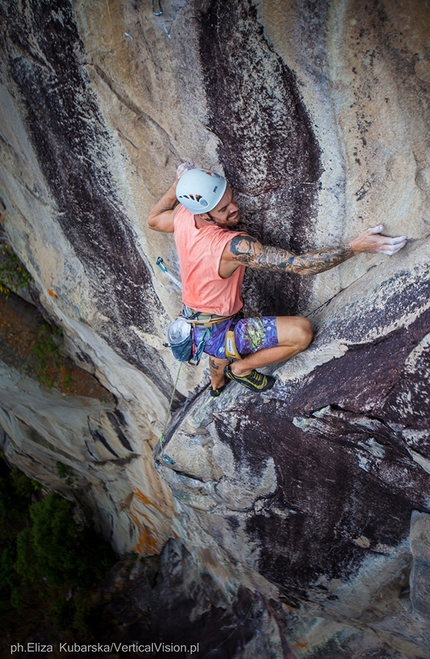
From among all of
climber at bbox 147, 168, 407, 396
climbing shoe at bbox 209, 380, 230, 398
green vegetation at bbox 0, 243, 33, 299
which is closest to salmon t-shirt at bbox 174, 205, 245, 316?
climber at bbox 147, 168, 407, 396

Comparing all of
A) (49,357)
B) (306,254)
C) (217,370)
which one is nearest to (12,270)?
(49,357)

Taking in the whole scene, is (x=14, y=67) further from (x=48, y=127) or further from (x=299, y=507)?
(x=299, y=507)

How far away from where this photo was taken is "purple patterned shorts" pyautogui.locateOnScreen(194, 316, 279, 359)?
4.07m

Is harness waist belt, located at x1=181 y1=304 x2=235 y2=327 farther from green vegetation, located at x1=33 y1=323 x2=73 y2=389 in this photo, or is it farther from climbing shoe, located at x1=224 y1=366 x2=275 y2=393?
green vegetation, located at x1=33 y1=323 x2=73 y2=389

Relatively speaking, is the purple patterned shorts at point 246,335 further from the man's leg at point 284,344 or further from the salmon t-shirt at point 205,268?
the salmon t-shirt at point 205,268

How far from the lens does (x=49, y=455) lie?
390 inches

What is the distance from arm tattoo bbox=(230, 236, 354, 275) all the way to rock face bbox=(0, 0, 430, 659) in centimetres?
40

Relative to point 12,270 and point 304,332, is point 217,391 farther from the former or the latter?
point 12,270

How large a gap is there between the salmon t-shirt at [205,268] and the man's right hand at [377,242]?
30.3 inches

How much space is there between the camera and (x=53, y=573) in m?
10.5

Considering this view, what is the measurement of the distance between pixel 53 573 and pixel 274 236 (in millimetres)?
9044

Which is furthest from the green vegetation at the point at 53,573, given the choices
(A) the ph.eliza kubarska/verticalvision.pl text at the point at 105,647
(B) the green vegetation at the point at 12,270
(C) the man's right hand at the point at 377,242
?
→ (C) the man's right hand at the point at 377,242

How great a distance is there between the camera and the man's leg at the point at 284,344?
398cm

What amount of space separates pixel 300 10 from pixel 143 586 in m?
9.00
